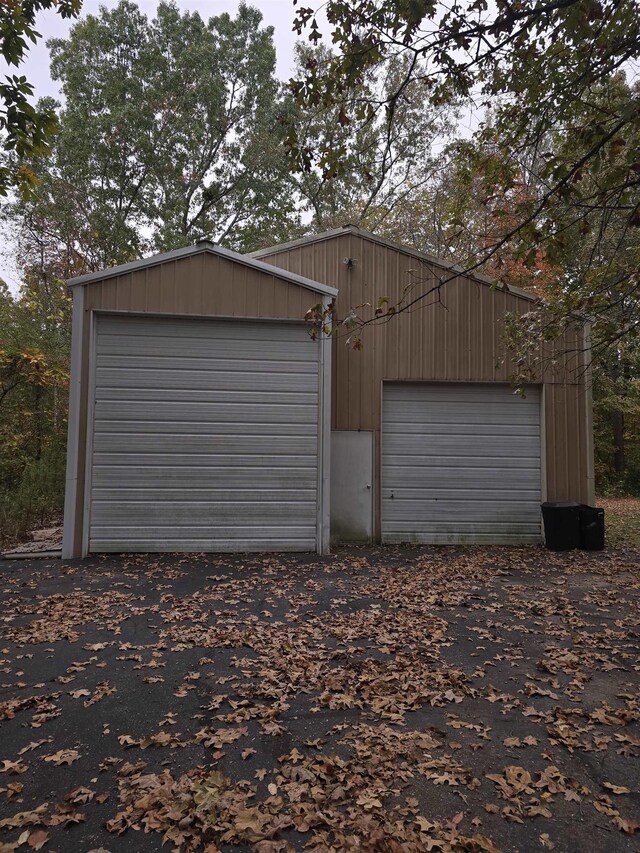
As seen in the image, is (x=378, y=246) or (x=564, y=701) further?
(x=378, y=246)

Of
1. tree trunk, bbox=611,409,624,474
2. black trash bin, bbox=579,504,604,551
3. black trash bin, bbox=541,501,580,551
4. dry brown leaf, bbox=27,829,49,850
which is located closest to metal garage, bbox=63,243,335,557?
black trash bin, bbox=541,501,580,551

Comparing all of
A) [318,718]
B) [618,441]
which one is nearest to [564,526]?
[318,718]

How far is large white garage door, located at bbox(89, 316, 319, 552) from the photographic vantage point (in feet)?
27.4

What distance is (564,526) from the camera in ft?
30.5

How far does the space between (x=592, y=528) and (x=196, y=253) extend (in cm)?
830

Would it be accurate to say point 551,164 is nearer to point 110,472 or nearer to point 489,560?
point 489,560

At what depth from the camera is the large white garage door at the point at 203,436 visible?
27.4 ft

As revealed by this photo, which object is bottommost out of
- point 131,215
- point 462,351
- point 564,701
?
point 564,701

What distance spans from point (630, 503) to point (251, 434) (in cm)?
1592

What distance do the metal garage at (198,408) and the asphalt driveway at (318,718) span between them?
6.34 ft

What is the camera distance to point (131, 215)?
66.5 feet

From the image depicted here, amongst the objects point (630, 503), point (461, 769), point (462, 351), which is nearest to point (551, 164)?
point (461, 769)

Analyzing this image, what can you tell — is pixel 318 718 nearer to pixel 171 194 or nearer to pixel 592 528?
pixel 592 528

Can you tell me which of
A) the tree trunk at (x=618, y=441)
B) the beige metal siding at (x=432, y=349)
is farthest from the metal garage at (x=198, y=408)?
the tree trunk at (x=618, y=441)
